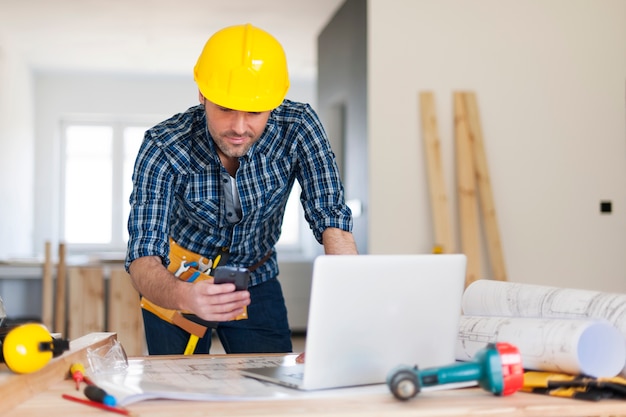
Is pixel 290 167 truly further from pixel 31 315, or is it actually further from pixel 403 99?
pixel 31 315

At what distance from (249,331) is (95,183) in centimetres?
776

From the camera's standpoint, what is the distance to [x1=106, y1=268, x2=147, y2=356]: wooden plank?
5.18 metres

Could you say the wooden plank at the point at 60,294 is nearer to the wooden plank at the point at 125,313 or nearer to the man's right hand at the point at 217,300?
the wooden plank at the point at 125,313

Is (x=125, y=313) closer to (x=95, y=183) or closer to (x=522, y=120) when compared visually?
(x=522, y=120)

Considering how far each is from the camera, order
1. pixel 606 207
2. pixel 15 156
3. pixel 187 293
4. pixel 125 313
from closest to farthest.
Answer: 1. pixel 187 293
2. pixel 606 207
3. pixel 125 313
4. pixel 15 156

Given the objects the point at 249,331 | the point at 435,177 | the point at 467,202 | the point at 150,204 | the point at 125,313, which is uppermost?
the point at 435,177

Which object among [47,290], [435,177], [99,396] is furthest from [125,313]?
[99,396]

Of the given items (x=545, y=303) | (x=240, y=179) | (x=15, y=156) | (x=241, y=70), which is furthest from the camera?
(x=15, y=156)

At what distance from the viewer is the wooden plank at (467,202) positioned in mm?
4777

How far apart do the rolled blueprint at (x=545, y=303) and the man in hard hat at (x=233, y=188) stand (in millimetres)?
496

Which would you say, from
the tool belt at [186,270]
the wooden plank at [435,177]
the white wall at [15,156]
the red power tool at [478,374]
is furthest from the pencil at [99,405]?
the white wall at [15,156]

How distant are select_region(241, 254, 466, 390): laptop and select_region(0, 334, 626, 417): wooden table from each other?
66 mm

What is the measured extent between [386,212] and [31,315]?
370 cm

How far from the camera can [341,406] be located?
48.8 inches
